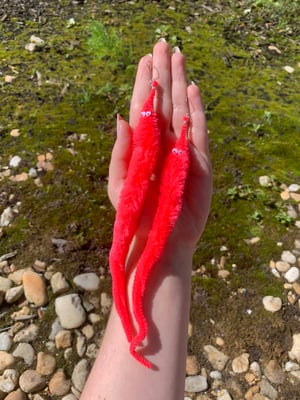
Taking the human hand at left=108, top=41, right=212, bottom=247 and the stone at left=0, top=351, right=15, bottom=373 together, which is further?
the human hand at left=108, top=41, right=212, bottom=247

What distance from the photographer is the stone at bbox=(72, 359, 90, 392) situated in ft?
9.90

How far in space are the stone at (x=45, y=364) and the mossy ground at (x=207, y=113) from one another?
64 cm

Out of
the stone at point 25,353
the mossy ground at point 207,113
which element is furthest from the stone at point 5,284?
the stone at point 25,353

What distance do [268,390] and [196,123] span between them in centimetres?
205

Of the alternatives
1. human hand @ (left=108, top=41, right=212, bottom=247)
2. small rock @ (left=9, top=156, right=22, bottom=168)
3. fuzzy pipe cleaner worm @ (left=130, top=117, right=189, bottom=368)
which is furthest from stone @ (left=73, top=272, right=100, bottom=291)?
small rock @ (left=9, top=156, right=22, bottom=168)

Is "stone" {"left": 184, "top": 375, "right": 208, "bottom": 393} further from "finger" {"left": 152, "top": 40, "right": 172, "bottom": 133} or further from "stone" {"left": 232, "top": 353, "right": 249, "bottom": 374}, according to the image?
"finger" {"left": 152, "top": 40, "right": 172, "bottom": 133}

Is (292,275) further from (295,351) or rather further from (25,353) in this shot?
(25,353)

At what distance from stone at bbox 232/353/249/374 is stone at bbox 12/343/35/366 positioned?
143 cm

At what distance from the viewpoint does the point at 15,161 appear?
405 centimetres

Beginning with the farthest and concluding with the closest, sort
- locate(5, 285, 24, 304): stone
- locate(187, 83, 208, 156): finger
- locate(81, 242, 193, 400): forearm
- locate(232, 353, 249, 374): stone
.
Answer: locate(187, 83, 208, 156): finger, locate(5, 285, 24, 304): stone, locate(232, 353, 249, 374): stone, locate(81, 242, 193, 400): forearm

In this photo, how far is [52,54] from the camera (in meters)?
5.18

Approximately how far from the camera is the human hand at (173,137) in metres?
3.20

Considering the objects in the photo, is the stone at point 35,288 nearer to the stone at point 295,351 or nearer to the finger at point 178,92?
the finger at point 178,92

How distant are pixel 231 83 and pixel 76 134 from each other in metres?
1.93
